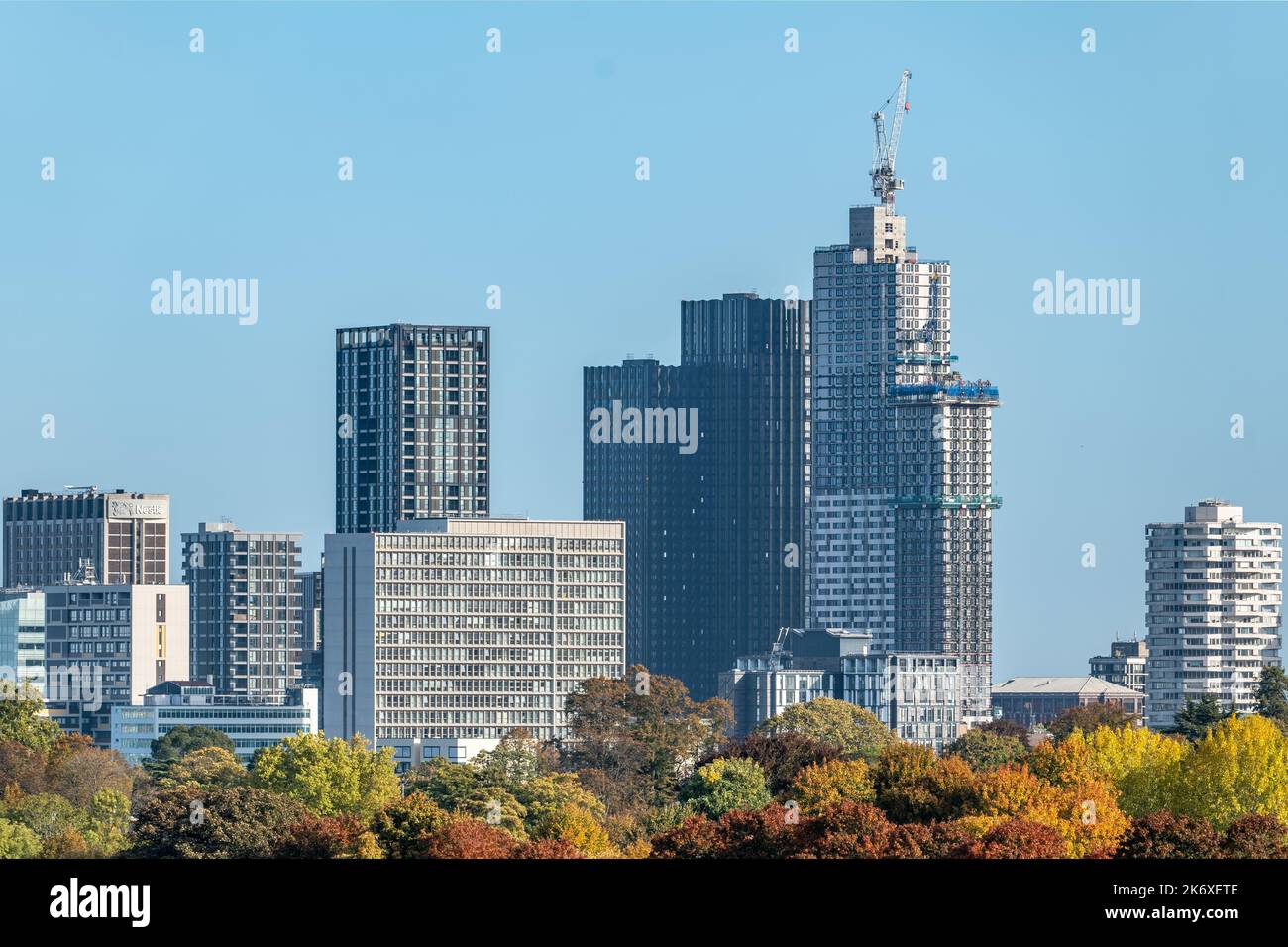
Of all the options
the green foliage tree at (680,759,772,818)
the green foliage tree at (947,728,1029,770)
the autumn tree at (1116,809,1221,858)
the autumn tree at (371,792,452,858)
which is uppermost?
the autumn tree at (1116,809,1221,858)

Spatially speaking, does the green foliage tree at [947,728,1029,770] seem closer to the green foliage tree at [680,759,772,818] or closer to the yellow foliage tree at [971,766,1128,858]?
the green foliage tree at [680,759,772,818]

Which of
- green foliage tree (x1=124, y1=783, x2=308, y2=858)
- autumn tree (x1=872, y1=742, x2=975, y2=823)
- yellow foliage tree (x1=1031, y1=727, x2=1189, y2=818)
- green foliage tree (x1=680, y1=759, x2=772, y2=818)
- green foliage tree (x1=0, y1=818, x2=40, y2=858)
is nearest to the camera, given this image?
autumn tree (x1=872, y1=742, x2=975, y2=823)

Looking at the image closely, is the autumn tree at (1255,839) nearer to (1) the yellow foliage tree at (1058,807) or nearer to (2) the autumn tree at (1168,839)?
(2) the autumn tree at (1168,839)

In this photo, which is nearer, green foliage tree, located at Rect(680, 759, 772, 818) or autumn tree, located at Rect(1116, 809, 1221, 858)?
autumn tree, located at Rect(1116, 809, 1221, 858)

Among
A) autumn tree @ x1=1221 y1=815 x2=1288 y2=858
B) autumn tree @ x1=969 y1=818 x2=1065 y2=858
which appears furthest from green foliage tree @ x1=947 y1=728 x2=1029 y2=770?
autumn tree @ x1=969 y1=818 x2=1065 y2=858

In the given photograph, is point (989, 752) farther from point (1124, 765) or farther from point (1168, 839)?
point (1168, 839)
